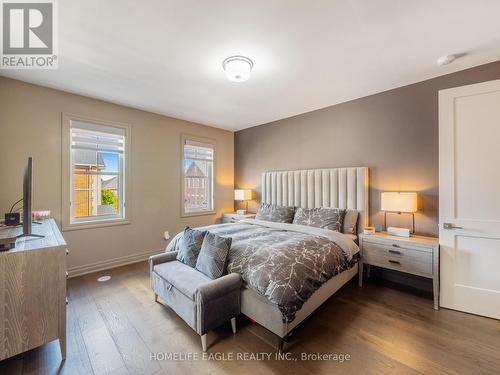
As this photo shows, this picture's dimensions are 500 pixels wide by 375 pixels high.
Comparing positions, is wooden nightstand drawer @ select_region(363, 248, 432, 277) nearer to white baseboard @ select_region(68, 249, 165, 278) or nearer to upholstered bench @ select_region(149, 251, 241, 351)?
upholstered bench @ select_region(149, 251, 241, 351)

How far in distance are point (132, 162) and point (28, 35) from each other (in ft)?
6.47

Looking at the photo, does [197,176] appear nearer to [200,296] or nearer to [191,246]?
[191,246]

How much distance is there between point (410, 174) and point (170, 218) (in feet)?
12.9

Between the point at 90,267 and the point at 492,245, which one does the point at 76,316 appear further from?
the point at 492,245

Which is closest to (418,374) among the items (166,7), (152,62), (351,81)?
(351,81)

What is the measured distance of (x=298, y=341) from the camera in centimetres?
188

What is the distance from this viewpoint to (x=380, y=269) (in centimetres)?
310

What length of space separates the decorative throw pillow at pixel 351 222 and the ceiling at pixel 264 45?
1750 millimetres

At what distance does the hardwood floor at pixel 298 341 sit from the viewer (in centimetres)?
161

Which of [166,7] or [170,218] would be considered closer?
[166,7]

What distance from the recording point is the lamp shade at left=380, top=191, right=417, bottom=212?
2.61 meters

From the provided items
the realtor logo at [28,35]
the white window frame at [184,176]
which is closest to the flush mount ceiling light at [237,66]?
the realtor logo at [28,35]

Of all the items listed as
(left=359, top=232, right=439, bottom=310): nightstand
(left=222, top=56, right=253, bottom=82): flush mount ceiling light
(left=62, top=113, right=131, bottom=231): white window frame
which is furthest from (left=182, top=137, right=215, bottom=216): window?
(left=359, top=232, right=439, bottom=310): nightstand

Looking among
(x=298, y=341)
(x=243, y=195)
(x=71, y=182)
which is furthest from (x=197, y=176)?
(x=298, y=341)
